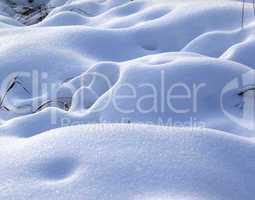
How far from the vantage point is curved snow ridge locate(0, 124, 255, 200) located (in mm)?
1112

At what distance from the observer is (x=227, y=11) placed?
2.26 metres

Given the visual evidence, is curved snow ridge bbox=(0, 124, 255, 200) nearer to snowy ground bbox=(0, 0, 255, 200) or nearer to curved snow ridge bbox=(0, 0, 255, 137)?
snowy ground bbox=(0, 0, 255, 200)

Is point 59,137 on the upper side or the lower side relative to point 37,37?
lower

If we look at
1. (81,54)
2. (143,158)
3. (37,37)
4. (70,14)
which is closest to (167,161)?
(143,158)

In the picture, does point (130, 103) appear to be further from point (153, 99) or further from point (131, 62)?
point (131, 62)

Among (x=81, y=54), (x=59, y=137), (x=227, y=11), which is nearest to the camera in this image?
(x=59, y=137)

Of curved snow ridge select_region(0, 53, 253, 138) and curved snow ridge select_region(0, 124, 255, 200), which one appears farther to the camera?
curved snow ridge select_region(0, 53, 253, 138)

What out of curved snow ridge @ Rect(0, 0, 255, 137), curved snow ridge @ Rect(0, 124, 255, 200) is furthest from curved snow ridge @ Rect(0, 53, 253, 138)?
curved snow ridge @ Rect(0, 124, 255, 200)

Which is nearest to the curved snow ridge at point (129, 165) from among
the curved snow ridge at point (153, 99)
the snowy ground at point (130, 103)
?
the snowy ground at point (130, 103)

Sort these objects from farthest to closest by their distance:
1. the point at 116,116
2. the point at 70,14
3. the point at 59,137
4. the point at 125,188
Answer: the point at 70,14, the point at 116,116, the point at 59,137, the point at 125,188

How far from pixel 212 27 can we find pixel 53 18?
0.89 metres

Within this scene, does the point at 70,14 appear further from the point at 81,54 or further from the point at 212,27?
the point at 212,27

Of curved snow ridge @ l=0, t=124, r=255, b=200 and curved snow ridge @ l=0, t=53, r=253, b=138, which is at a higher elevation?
curved snow ridge @ l=0, t=53, r=253, b=138

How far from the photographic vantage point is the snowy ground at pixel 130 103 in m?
1.15
